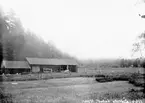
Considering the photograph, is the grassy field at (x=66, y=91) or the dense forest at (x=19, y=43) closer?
the grassy field at (x=66, y=91)

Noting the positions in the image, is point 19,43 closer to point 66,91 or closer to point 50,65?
point 50,65

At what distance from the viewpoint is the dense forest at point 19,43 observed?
77.9m

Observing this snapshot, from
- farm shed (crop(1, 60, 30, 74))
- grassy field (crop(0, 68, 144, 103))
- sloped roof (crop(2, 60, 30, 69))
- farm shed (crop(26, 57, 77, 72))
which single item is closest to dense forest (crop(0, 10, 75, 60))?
sloped roof (crop(2, 60, 30, 69))

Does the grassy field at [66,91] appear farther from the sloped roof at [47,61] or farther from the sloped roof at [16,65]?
the sloped roof at [47,61]

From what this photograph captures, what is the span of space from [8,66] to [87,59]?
61.9 meters

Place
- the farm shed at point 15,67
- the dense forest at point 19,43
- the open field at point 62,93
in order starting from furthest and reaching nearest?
the dense forest at point 19,43
the farm shed at point 15,67
the open field at point 62,93

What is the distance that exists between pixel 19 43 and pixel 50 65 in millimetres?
29921

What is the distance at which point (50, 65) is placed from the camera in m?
59.8

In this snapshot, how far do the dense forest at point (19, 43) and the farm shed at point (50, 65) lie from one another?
66.8ft

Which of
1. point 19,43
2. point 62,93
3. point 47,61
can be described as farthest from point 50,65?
point 62,93

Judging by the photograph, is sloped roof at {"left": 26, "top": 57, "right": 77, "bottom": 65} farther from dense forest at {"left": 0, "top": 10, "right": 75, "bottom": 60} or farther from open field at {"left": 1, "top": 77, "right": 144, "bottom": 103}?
open field at {"left": 1, "top": 77, "right": 144, "bottom": 103}

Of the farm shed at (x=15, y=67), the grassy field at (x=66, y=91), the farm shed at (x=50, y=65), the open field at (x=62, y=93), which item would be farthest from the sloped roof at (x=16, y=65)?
the open field at (x=62, y=93)

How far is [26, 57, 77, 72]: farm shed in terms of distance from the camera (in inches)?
2263

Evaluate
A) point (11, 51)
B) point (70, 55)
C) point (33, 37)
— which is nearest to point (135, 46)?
point (11, 51)
